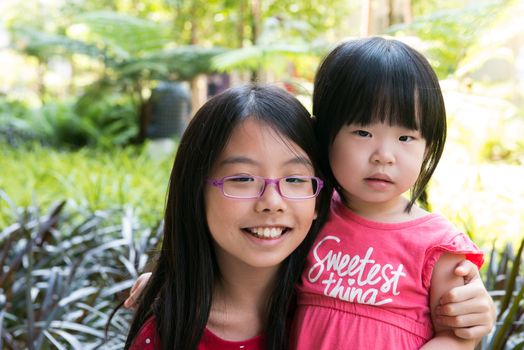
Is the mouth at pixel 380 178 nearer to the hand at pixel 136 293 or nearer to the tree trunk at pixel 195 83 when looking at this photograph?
the hand at pixel 136 293

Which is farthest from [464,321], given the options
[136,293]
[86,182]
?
[86,182]

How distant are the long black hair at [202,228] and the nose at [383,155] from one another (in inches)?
6.0

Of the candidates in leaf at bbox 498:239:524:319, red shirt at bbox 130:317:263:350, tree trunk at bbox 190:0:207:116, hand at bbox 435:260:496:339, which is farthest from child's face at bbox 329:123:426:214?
tree trunk at bbox 190:0:207:116

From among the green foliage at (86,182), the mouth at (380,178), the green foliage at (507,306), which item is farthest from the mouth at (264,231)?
the green foliage at (86,182)

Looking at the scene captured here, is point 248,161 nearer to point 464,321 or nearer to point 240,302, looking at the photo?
point 240,302

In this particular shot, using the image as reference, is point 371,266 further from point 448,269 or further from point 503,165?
point 503,165

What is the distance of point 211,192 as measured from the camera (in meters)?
1.31

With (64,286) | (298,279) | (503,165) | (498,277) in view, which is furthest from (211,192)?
(503,165)

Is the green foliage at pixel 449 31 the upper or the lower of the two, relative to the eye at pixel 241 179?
upper

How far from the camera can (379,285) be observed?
128 cm

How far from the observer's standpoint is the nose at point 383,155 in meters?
1.22

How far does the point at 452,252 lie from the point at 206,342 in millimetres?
608

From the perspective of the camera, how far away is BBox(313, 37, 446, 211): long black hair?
123 centimetres

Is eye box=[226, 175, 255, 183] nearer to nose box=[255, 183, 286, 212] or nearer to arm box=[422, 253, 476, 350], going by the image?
nose box=[255, 183, 286, 212]
